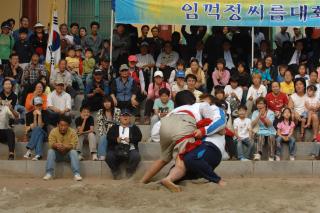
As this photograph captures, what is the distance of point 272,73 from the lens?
16781 millimetres

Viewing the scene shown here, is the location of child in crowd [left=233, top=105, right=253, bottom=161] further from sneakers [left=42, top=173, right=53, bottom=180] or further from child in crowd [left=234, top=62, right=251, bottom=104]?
sneakers [left=42, top=173, right=53, bottom=180]

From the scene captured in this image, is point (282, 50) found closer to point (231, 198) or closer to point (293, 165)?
point (293, 165)

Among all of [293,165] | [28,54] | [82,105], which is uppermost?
[28,54]

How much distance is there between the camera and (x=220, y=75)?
1658 cm

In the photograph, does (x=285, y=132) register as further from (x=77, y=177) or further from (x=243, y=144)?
(x=77, y=177)

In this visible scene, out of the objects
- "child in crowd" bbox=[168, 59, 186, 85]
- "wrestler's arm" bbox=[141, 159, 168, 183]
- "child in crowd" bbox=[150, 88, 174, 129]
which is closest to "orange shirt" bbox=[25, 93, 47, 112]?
"child in crowd" bbox=[150, 88, 174, 129]

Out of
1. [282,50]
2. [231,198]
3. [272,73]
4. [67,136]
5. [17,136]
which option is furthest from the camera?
[282,50]

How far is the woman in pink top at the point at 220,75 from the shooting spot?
16484 mm

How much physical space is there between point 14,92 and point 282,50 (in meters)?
6.92

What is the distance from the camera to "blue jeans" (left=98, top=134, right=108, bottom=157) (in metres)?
13.8

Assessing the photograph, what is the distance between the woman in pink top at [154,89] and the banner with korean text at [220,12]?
1398mm

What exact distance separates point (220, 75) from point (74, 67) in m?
3.40

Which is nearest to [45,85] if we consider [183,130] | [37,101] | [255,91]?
[37,101]

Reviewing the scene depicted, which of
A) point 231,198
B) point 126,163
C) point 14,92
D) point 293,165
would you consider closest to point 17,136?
point 14,92
